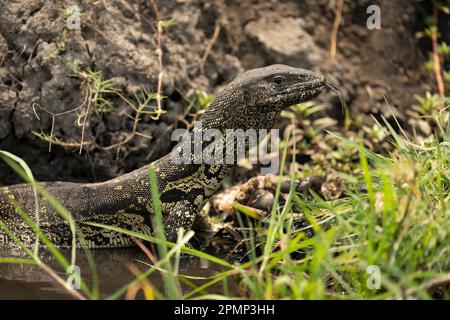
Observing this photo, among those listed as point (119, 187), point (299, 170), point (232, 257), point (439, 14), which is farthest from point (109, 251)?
point (439, 14)

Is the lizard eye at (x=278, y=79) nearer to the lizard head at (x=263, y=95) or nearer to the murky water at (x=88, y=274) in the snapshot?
the lizard head at (x=263, y=95)

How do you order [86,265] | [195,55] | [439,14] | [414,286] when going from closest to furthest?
[414,286] < [86,265] < [195,55] < [439,14]

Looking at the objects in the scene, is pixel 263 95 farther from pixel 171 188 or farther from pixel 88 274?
pixel 88 274

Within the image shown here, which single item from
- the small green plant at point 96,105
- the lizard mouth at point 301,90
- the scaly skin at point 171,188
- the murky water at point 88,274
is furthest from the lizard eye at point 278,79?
the murky water at point 88,274

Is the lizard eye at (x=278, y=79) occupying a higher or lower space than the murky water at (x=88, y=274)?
higher

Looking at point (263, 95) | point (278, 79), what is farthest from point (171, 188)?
point (278, 79)

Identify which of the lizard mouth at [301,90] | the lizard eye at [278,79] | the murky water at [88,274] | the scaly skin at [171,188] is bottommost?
the murky water at [88,274]
